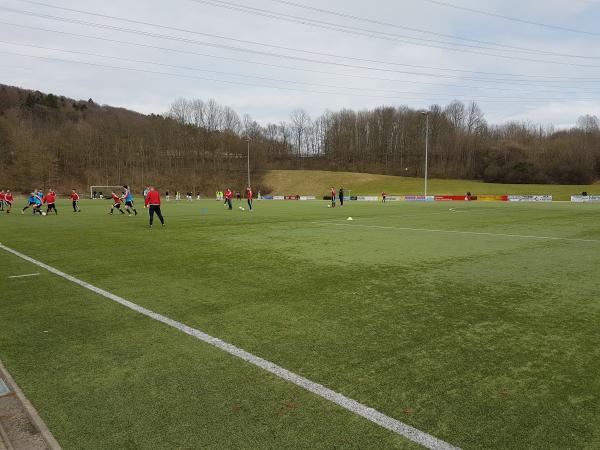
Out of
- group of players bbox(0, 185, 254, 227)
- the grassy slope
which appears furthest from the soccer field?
the grassy slope

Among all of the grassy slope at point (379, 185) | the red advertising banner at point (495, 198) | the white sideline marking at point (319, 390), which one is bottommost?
the white sideline marking at point (319, 390)

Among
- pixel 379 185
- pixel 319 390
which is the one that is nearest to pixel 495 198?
pixel 379 185

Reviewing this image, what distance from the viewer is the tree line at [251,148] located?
95.9 meters

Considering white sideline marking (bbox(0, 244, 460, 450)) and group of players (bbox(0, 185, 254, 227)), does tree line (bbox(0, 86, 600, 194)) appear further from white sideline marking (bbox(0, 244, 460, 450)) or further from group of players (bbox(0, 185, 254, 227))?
white sideline marking (bbox(0, 244, 460, 450))

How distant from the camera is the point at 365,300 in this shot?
6934 mm

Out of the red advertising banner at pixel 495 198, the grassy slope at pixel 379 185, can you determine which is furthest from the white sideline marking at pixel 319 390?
the grassy slope at pixel 379 185

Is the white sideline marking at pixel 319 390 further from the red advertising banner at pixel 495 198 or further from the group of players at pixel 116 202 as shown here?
the red advertising banner at pixel 495 198

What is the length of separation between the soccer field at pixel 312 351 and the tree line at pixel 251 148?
290 feet

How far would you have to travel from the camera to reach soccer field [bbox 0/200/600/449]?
323 cm

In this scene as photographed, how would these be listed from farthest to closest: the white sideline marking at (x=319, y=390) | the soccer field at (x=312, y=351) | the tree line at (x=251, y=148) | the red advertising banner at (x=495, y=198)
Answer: the tree line at (x=251, y=148)
the red advertising banner at (x=495, y=198)
the soccer field at (x=312, y=351)
the white sideline marking at (x=319, y=390)

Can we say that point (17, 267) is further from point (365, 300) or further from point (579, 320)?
point (579, 320)

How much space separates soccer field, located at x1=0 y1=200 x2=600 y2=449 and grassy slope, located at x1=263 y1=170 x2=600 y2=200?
2794 inches

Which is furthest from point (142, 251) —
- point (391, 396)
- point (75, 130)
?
point (75, 130)

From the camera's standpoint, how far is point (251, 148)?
381 feet
